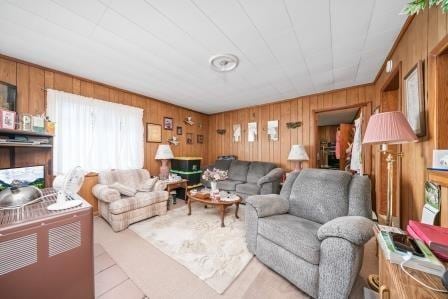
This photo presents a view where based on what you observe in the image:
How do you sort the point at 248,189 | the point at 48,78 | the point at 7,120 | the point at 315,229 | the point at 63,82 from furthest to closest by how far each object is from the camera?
the point at 248,189, the point at 63,82, the point at 48,78, the point at 7,120, the point at 315,229

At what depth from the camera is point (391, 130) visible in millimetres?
1226

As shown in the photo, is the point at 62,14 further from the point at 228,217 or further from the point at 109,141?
the point at 228,217

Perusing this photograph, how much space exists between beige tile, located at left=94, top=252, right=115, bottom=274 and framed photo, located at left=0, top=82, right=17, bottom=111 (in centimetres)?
221

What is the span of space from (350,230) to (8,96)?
Answer: 403 centimetres

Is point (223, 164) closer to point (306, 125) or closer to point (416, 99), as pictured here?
point (306, 125)

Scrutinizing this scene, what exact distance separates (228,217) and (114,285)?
1.77 metres

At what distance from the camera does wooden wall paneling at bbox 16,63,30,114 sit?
238cm

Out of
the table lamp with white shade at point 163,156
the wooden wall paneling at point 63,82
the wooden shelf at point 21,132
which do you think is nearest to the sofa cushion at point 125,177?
the table lamp with white shade at point 163,156

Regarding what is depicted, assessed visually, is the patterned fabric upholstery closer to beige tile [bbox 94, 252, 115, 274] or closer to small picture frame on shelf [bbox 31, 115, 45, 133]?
beige tile [bbox 94, 252, 115, 274]

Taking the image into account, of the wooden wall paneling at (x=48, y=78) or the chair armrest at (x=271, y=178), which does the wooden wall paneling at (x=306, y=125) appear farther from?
the wooden wall paneling at (x=48, y=78)

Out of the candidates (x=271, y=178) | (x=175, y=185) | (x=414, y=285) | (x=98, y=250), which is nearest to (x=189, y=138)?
(x=175, y=185)

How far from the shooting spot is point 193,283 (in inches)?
61.1

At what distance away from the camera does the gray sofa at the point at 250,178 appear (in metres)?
3.53

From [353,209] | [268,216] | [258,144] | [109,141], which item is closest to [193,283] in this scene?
[268,216]
